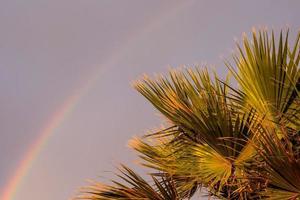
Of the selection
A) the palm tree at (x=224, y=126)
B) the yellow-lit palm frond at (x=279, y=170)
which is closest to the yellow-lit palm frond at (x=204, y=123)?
the palm tree at (x=224, y=126)

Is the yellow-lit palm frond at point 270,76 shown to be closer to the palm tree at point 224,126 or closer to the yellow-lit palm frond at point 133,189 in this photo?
the palm tree at point 224,126

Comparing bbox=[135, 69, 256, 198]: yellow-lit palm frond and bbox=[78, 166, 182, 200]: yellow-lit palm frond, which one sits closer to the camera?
bbox=[135, 69, 256, 198]: yellow-lit palm frond

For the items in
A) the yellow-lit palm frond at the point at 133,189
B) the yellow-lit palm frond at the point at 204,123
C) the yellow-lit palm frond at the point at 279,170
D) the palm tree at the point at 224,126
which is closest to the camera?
the yellow-lit palm frond at the point at 279,170

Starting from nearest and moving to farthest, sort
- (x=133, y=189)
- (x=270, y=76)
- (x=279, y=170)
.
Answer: (x=279, y=170)
(x=270, y=76)
(x=133, y=189)

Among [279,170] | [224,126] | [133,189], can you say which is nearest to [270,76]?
[224,126]

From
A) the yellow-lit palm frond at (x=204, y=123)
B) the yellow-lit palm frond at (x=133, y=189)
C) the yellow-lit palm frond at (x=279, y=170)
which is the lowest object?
the yellow-lit palm frond at (x=279, y=170)

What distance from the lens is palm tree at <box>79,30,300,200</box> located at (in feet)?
11.0

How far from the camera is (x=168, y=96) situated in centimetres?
417

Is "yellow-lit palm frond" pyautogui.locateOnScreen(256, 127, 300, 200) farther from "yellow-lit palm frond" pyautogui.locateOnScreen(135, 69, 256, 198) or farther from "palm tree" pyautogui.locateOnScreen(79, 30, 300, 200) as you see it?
"yellow-lit palm frond" pyautogui.locateOnScreen(135, 69, 256, 198)

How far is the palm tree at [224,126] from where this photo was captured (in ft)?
11.0

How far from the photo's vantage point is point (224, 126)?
11.9 ft

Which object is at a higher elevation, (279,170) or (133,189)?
(133,189)

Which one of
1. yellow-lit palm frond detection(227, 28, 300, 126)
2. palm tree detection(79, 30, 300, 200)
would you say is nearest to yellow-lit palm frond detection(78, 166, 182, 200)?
palm tree detection(79, 30, 300, 200)

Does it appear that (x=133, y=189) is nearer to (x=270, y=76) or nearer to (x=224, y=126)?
(x=224, y=126)
